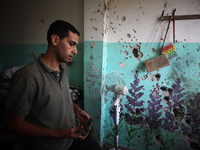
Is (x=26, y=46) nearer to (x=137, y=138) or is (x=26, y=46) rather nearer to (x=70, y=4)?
(x=70, y=4)

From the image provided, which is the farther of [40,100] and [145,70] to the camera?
[145,70]

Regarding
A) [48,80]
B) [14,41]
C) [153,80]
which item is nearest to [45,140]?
[48,80]

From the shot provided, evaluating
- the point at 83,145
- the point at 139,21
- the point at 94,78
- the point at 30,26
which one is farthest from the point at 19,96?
the point at 30,26

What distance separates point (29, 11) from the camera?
2.21 meters

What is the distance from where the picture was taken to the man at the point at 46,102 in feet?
2.40

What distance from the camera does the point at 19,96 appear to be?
72 centimetres

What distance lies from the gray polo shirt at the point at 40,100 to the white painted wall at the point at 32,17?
1216 mm

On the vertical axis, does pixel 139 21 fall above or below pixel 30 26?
below

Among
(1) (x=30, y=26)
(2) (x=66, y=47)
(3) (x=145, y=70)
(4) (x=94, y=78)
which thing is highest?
(1) (x=30, y=26)

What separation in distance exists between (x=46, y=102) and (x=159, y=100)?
5.01ft

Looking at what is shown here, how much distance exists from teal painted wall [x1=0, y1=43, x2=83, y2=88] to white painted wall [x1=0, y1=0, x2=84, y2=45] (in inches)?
4.1

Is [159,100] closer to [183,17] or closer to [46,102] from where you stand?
[183,17]

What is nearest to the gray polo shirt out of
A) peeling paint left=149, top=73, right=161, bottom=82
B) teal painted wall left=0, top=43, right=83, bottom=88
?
teal painted wall left=0, top=43, right=83, bottom=88

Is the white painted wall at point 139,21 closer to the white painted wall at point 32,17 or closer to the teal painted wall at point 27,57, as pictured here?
the white painted wall at point 32,17
